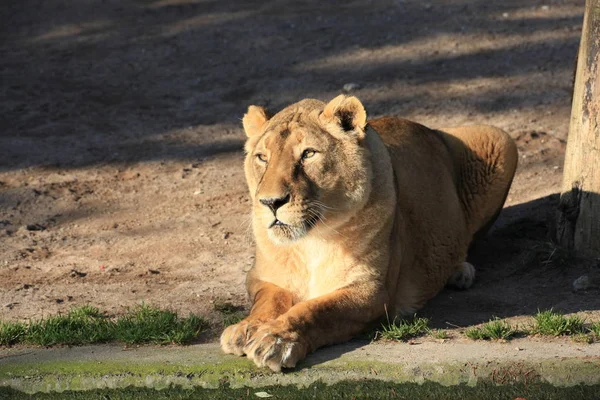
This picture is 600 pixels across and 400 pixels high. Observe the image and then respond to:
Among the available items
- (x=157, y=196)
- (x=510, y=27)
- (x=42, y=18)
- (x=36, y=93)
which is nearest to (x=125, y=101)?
(x=36, y=93)

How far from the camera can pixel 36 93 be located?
1153cm

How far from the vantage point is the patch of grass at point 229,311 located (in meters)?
6.13

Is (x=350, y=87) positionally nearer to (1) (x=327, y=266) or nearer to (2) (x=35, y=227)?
(2) (x=35, y=227)

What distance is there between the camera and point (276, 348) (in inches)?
202

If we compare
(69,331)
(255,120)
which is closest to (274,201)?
(255,120)

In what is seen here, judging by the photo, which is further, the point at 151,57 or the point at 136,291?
the point at 151,57

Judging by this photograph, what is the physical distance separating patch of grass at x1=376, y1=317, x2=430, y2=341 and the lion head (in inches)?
24.6

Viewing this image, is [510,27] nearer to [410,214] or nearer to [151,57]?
[151,57]

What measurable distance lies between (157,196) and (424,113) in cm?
287

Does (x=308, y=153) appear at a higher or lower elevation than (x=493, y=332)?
higher

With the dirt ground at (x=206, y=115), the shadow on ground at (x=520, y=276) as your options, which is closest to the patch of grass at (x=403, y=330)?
the shadow on ground at (x=520, y=276)

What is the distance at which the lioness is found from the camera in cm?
533

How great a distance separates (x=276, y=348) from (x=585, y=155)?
276 cm

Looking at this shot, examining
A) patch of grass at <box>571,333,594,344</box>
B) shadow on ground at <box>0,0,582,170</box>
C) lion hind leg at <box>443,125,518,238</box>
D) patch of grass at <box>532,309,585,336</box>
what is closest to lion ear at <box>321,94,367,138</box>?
patch of grass at <box>532,309,585,336</box>
